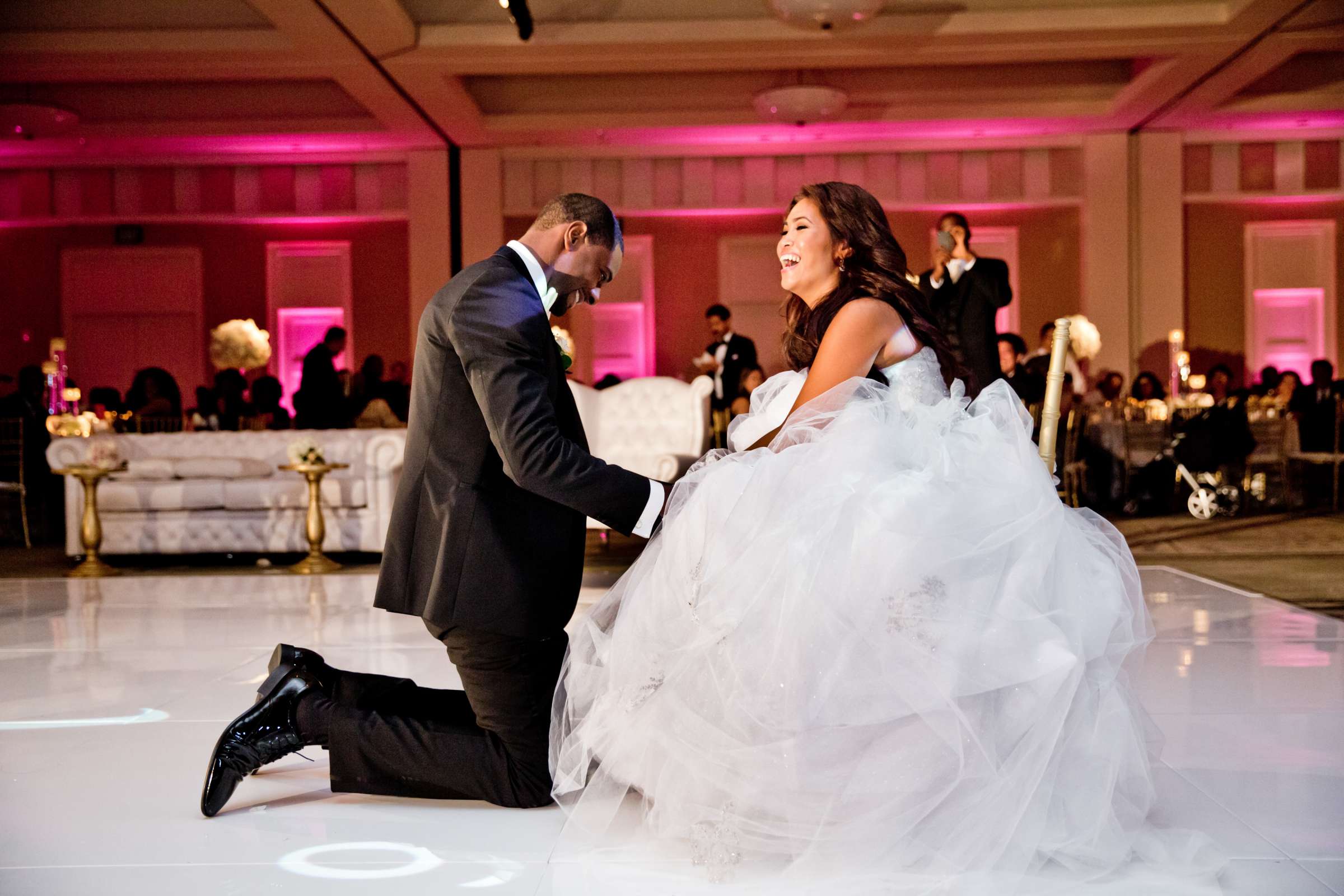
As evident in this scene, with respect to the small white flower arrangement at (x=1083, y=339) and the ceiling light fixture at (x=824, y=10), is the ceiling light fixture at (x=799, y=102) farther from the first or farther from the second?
the small white flower arrangement at (x=1083, y=339)

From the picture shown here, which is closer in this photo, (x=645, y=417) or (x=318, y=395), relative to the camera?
(x=645, y=417)

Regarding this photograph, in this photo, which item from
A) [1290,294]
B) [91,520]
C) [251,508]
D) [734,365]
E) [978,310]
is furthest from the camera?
[1290,294]

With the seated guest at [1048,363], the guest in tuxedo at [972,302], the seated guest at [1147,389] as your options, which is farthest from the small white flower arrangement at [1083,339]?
the guest in tuxedo at [972,302]

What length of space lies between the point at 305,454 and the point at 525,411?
15.0ft

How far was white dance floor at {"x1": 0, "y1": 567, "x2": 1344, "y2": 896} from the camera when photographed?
1806 millimetres

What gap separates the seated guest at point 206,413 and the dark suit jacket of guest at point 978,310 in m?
4.86

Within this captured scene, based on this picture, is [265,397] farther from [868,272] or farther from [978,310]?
[868,272]

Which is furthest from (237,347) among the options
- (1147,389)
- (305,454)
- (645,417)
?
(1147,389)

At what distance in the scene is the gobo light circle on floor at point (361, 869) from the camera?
1796 mm

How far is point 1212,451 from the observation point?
8172 millimetres

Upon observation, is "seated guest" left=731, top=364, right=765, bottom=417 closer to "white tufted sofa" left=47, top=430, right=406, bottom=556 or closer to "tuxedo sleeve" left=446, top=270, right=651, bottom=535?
"white tufted sofa" left=47, top=430, right=406, bottom=556

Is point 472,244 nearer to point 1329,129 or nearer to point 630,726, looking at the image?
point 1329,129

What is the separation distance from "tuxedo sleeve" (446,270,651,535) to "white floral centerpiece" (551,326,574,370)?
13cm

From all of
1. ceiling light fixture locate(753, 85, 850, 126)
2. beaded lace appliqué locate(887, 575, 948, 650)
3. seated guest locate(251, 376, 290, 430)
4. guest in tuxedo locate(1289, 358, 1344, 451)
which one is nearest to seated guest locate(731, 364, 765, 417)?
ceiling light fixture locate(753, 85, 850, 126)
